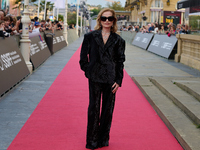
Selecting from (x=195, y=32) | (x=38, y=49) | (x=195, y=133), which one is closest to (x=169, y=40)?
(x=195, y=32)

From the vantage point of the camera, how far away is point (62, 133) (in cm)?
564

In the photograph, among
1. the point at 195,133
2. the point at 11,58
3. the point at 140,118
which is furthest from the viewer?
the point at 11,58

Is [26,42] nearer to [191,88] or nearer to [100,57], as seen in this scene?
[191,88]

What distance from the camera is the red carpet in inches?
202

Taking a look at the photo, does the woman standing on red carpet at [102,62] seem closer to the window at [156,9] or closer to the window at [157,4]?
the window at [156,9]

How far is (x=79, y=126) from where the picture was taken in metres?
6.07

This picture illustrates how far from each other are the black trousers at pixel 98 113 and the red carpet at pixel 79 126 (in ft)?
0.61

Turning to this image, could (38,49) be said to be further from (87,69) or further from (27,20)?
(87,69)

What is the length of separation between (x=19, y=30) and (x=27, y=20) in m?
1.67

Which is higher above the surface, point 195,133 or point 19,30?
point 19,30

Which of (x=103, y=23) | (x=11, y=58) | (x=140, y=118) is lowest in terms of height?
(x=140, y=118)

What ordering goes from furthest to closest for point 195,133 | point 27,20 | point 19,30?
point 19,30, point 27,20, point 195,133

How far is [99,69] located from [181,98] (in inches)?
143

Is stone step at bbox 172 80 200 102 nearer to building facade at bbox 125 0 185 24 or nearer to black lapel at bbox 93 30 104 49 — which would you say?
black lapel at bbox 93 30 104 49
